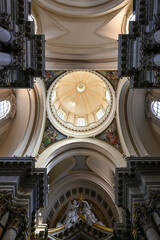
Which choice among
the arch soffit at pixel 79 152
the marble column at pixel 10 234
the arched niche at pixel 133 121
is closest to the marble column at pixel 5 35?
the marble column at pixel 10 234

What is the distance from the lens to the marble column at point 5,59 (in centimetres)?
696

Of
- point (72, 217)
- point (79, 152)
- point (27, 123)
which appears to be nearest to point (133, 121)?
point (79, 152)

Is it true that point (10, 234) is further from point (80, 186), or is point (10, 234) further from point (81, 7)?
point (80, 186)

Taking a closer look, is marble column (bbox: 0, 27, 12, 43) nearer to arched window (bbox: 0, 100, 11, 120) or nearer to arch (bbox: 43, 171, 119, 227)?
arched window (bbox: 0, 100, 11, 120)

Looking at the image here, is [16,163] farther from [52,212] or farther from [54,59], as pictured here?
[52,212]

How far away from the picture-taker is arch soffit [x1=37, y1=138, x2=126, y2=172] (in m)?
→ 14.5

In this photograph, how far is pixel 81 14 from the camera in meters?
12.1

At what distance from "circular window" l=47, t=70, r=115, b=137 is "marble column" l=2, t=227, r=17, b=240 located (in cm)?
900

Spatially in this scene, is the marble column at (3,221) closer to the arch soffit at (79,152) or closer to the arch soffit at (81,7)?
the arch soffit at (79,152)

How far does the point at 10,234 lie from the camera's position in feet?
27.1

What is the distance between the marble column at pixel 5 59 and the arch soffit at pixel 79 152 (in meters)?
8.16

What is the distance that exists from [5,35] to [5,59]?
75 centimetres

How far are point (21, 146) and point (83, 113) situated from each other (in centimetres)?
926

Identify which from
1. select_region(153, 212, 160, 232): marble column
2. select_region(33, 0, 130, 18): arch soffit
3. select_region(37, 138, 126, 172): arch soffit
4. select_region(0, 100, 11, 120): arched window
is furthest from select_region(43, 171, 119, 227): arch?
select_region(33, 0, 130, 18): arch soffit
